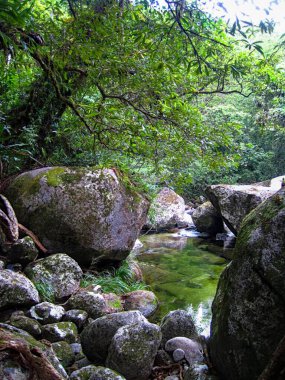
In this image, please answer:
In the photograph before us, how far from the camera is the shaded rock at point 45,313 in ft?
13.6

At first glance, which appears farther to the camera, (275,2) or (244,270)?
(244,270)

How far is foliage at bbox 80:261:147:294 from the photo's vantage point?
5830 millimetres

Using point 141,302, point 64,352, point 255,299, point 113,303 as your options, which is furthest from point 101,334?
point 255,299

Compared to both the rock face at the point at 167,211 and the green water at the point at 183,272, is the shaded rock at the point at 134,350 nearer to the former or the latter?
the green water at the point at 183,272

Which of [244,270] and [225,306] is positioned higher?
[244,270]

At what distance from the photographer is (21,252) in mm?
5059

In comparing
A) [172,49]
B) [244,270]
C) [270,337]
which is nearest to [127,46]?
[172,49]

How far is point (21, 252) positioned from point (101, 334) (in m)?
1.97

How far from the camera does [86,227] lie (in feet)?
19.1

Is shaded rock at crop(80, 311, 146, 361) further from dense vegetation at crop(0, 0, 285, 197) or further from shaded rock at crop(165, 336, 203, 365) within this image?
dense vegetation at crop(0, 0, 285, 197)

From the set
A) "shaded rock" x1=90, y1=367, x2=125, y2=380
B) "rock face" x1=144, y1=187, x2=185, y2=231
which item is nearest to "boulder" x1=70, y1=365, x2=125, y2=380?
"shaded rock" x1=90, y1=367, x2=125, y2=380

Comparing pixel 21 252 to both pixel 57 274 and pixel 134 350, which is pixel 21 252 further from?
pixel 134 350

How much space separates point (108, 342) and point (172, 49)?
9.59ft

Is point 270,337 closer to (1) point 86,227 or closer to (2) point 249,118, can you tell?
(1) point 86,227
